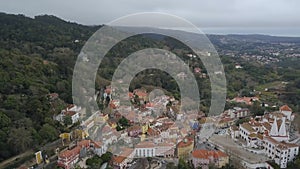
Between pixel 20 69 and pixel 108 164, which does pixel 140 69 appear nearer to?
pixel 20 69

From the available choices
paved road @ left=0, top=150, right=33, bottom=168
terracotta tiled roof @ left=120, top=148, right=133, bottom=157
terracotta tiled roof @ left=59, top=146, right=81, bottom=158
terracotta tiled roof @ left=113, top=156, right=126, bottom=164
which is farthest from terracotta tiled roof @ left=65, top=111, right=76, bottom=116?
terracotta tiled roof @ left=113, top=156, right=126, bottom=164

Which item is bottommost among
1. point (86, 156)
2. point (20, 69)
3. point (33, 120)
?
point (86, 156)

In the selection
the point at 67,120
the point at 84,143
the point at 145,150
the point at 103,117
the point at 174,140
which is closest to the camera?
the point at 145,150

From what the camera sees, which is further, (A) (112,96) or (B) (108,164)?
(A) (112,96)

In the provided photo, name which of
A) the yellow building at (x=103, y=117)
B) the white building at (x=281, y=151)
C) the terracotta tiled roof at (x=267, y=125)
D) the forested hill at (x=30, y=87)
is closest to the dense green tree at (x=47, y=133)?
the forested hill at (x=30, y=87)

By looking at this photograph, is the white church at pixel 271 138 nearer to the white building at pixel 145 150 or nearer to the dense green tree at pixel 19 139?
the white building at pixel 145 150

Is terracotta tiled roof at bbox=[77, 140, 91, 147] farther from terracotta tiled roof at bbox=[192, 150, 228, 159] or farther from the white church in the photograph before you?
the white church

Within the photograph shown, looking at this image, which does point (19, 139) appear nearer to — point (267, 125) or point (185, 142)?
point (185, 142)

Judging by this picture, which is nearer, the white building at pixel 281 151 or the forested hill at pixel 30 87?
the white building at pixel 281 151

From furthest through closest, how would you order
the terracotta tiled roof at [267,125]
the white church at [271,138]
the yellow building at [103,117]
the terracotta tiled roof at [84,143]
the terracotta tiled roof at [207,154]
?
1. the yellow building at [103,117]
2. the terracotta tiled roof at [267,125]
3. the terracotta tiled roof at [84,143]
4. the terracotta tiled roof at [207,154]
5. the white church at [271,138]

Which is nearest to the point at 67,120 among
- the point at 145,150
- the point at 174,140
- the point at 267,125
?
the point at 145,150

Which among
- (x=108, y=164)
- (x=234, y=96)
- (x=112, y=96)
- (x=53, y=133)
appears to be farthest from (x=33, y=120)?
(x=234, y=96)
